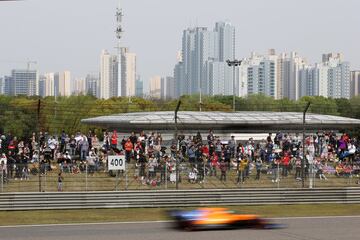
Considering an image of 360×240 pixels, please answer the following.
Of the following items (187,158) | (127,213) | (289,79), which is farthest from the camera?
(289,79)

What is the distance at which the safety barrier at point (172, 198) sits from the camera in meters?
24.4

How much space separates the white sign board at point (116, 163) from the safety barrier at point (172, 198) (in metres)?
1.10

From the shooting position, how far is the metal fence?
24.2m

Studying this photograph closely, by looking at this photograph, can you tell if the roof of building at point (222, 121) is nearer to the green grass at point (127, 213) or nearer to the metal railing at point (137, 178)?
the metal railing at point (137, 178)

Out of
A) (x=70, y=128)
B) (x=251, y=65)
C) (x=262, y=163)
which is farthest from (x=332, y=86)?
(x=262, y=163)

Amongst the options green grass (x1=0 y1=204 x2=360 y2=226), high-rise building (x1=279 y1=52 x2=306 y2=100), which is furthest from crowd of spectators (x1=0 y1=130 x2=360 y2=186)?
high-rise building (x1=279 y1=52 x2=306 y2=100)

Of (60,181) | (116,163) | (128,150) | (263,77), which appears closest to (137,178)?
(116,163)

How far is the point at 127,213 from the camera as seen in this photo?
78.9 ft

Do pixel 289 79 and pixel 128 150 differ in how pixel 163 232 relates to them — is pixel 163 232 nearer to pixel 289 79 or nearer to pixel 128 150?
pixel 128 150

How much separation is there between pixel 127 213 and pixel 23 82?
173633 millimetres

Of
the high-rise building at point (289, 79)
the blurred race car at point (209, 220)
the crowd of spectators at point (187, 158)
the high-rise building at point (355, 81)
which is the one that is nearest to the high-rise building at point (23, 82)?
the high-rise building at point (289, 79)

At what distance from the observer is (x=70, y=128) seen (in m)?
47.3

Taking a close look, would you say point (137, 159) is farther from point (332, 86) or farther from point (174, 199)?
point (332, 86)

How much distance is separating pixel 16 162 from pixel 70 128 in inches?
851
